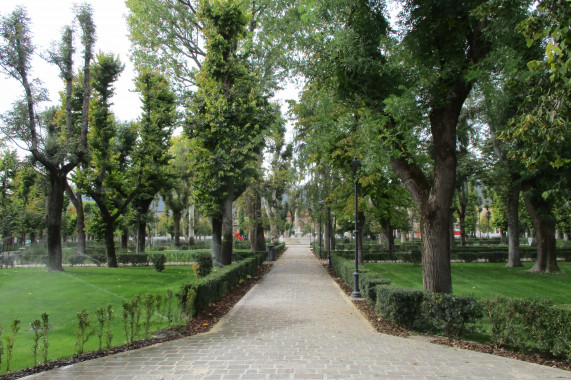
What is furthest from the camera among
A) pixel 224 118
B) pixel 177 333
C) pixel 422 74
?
pixel 224 118

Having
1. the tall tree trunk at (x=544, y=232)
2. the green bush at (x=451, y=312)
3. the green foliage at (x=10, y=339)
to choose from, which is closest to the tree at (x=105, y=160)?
the green foliage at (x=10, y=339)

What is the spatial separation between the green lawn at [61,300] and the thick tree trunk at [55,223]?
64 cm

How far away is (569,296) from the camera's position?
485 inches

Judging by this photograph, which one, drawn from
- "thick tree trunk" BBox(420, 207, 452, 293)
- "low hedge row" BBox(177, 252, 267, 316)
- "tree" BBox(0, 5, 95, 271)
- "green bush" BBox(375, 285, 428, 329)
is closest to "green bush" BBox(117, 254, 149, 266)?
"tree" BBox(0, 5, 95, 271)

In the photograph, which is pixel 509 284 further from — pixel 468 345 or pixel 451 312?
pixel 468 345

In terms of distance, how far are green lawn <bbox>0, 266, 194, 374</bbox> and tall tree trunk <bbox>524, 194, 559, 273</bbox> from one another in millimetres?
18373

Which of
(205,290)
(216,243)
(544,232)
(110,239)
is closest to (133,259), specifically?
(110,239)

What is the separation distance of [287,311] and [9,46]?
625 inches

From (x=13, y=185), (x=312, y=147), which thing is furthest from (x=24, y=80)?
(x=13, y=185)

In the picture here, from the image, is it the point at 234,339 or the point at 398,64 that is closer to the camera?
the point at 234,339

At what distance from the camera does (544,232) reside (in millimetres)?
19844

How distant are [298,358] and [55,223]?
15.7 metres

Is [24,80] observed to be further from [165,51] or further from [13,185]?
[13,185]

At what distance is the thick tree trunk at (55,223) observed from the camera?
16984 millimetres
